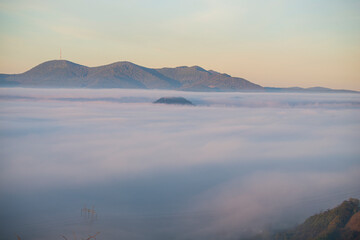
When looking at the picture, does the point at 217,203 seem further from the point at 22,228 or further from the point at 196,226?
the point at 22,228

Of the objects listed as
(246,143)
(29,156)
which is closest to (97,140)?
(29,156)

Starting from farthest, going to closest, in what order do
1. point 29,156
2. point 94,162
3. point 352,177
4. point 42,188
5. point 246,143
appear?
point 246,143 < point 29,156 < point 94,162 < point 352,177 < point 42,188

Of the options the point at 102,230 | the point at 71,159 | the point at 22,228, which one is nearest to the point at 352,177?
the point at 102,230

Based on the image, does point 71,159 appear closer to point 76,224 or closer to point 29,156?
point 29,156

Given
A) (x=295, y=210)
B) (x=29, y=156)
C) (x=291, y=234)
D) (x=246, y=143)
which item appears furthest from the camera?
(x=246, y=143)

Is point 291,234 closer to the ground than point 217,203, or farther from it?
farther from it

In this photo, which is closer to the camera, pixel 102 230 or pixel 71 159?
pixel 102 230
